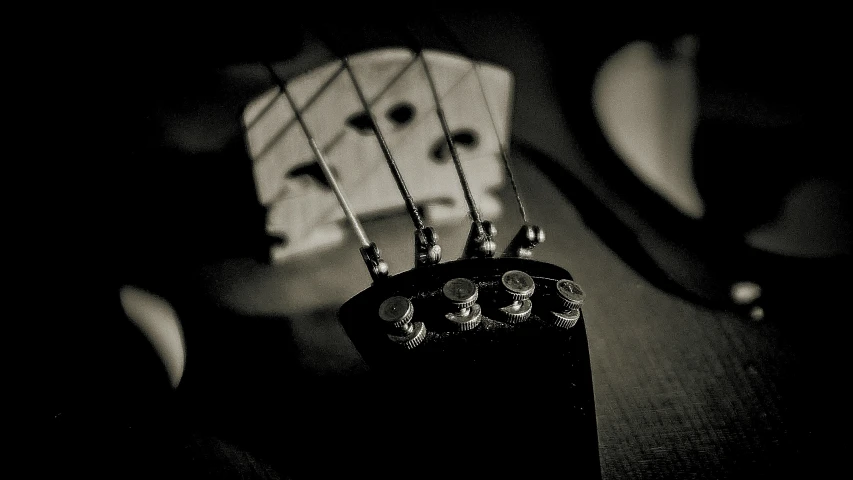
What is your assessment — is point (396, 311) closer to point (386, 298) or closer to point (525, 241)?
point (386, 298)

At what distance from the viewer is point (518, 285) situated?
1.55 feet

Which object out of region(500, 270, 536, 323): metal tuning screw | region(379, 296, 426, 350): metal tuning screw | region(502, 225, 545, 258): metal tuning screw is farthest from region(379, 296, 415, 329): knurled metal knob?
region(502, 225, 545, 258): metal tuning screw

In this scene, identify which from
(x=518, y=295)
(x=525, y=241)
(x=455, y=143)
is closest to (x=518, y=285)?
(x=518, y=295)

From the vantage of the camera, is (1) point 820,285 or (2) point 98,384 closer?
(2) point 98,384

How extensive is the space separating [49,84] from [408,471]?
61 centimetres

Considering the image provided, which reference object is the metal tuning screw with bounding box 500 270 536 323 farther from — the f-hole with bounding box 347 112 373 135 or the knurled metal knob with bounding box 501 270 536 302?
the f-hole with bounding box 347 112 373 135

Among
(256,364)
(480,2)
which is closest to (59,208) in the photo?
(256,364)

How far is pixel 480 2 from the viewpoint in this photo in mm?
696

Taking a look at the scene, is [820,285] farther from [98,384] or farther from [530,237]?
[98,384]

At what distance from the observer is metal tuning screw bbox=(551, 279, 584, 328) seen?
476 mm

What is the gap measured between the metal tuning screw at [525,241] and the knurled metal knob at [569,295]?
0.34 ft

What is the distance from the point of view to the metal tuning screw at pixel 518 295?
46cm

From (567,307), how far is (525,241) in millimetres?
132

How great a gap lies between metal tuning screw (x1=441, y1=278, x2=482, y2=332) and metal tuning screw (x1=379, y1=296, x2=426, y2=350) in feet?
0.11
